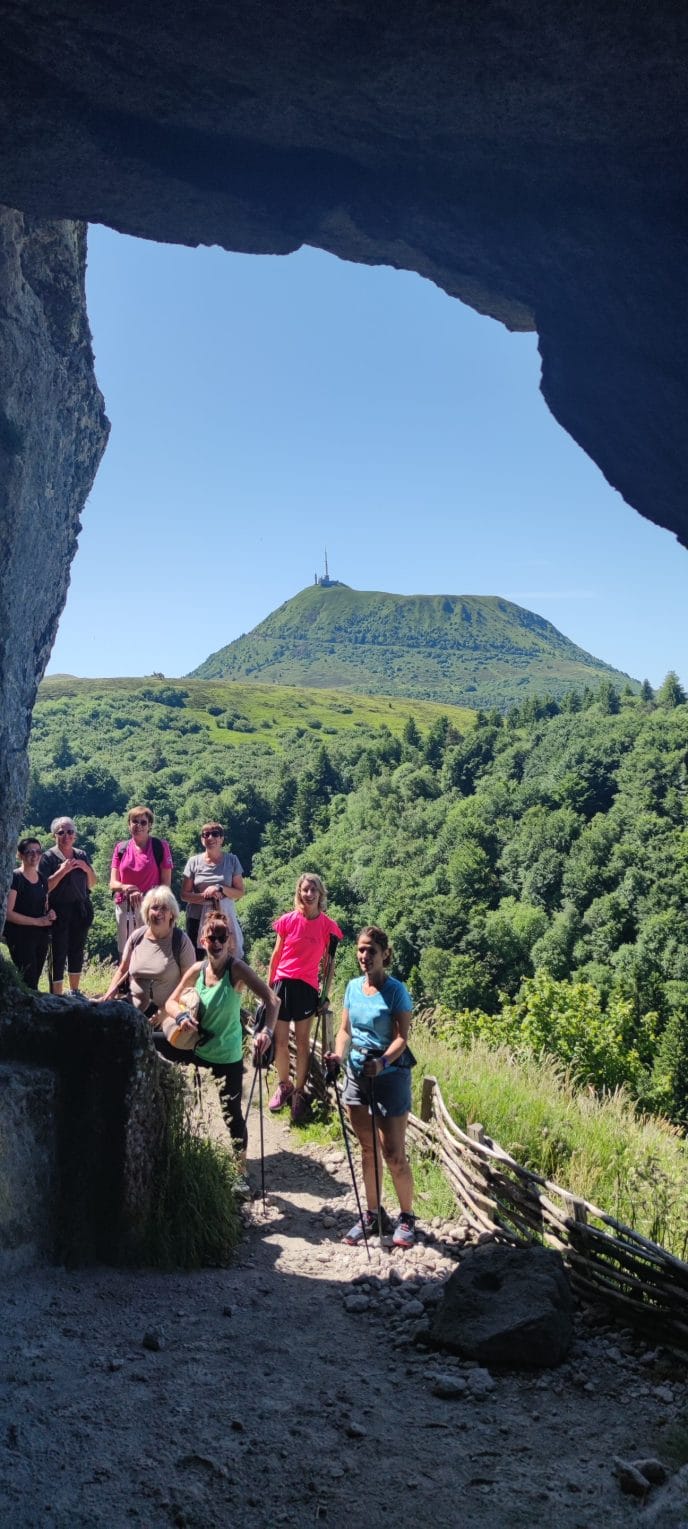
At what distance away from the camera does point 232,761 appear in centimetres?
9894

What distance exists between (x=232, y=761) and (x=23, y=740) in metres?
92.1

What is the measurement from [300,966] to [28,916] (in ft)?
7.13


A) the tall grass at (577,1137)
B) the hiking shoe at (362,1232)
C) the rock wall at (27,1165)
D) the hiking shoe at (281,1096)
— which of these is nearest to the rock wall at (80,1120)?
the rock wall at (27,1165)

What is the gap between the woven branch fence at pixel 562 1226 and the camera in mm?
4953

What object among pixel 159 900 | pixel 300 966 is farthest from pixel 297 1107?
pixel 159 900

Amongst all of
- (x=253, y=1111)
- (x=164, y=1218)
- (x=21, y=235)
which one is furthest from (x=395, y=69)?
(x=253, y=1111)

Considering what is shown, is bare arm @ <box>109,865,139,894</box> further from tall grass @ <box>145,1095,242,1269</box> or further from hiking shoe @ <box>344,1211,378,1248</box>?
hiking shoe @ <box>344,1211,378,1248</box>

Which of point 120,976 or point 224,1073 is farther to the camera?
point 120,976

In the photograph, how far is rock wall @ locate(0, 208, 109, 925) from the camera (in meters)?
6.78

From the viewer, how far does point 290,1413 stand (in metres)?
4.16

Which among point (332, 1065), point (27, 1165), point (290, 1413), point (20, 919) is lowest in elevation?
point (290, 1413)

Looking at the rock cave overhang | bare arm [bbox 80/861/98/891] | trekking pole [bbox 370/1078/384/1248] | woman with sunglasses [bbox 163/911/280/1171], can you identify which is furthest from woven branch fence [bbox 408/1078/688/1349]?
the rock cave overhang

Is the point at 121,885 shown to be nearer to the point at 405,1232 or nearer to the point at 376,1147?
the point at 376,1147

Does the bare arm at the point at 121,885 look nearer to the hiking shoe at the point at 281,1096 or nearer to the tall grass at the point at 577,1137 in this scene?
the hiking shoe at the point at 281,1096
